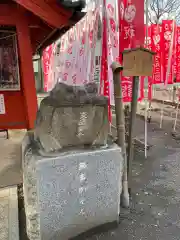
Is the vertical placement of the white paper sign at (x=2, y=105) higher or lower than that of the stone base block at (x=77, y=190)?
higher

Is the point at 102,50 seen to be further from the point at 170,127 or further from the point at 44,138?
the point at 170,127

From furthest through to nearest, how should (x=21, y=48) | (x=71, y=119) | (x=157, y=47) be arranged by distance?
(x=157, y=47)
(x=21, y=48)
(x=71, y=119)

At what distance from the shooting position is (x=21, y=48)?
3.89 metres

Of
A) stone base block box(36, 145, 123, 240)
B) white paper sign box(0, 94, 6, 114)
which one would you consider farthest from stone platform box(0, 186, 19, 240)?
white paper sign box(0, 94, 6, 114)

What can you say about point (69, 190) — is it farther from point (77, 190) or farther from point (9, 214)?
point (9, 214)

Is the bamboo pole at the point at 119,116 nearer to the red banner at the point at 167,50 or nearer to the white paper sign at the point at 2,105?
the white paper sign at the point at 2,105

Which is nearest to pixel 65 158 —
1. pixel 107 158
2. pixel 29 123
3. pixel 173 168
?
pixel 107 158

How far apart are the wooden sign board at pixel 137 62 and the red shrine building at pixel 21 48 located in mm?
981

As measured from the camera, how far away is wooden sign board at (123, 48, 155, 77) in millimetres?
3309

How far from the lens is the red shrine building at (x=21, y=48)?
318 centimetres

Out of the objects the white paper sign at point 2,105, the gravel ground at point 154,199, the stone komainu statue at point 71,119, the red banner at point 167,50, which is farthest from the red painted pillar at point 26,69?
the red banner at point 167,50

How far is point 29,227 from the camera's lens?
2574mm

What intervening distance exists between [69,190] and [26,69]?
2.56 meters

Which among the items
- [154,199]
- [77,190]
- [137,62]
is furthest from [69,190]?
[137,62]
